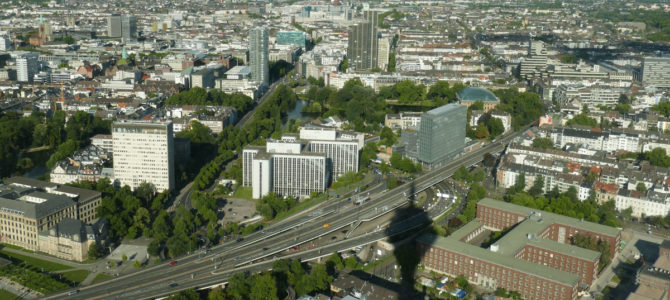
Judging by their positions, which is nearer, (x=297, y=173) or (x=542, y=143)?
(x=297, y=173)

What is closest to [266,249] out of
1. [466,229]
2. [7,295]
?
[466,229]

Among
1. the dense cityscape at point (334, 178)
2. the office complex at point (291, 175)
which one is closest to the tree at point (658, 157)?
the dense cityscape at point (334, 178)

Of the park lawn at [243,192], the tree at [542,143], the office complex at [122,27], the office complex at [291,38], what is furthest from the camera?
the office complex at [122,27]

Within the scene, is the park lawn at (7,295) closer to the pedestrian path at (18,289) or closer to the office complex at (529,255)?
the pedestrian path at (18,289)

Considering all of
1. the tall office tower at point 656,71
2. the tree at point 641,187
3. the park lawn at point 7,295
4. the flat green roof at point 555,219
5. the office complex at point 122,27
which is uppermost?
the office complex at point 122,27

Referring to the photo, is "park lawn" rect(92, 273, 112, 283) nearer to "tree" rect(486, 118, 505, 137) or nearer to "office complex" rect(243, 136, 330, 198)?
"office complex" rect(243, 136, 330, 198)

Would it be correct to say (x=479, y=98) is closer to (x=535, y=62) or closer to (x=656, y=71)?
(x=535, y=62)

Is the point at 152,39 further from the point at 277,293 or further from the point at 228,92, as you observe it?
the point at 277,293
